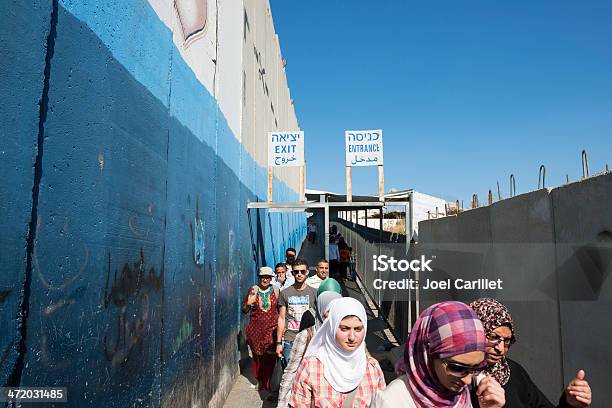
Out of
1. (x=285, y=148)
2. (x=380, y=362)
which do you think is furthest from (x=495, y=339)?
(x=285, y=148)

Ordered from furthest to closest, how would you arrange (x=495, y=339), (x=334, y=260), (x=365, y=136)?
(x=334, y=260), (x=365, y=136), (x=495, y=339)

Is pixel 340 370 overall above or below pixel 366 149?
below

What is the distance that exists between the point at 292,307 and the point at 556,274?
9.26 feet

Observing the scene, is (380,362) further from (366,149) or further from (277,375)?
(366,149)

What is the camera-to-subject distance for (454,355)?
1624 mm

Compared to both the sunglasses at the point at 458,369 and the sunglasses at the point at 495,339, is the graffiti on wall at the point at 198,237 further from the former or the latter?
the sunglasses at the point at 458,369

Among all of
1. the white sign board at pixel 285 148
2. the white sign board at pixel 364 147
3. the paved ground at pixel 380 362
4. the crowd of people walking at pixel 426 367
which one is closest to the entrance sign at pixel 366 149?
the white sign board at pixel 364 147

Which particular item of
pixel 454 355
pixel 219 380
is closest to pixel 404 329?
pixel 219 380

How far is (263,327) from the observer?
5590 mm

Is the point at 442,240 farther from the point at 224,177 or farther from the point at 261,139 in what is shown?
the point at 261,139

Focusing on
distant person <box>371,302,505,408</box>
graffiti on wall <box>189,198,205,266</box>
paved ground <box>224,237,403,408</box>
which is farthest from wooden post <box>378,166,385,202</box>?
distant person <box>371,302,505,408</box>

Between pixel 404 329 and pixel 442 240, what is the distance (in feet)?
5.70

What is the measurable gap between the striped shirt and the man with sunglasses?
8.07 feet

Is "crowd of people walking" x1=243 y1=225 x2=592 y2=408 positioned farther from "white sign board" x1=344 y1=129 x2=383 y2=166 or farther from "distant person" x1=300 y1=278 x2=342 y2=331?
"white sign board" x1=344 y1=129 x2=383 y2=166
